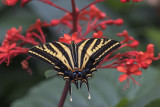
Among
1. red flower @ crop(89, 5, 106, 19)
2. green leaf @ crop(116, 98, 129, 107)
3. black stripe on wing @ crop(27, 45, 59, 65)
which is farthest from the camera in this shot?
red flower @ crop(89, 5, 106, 19)

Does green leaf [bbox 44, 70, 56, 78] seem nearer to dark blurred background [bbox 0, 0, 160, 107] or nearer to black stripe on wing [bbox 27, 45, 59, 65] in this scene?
black stripe on wing [bbox 27, 45, 59, 65]

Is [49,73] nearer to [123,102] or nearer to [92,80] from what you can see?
[123,102]

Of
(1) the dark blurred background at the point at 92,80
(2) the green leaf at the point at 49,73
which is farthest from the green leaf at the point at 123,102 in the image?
(2) the green leaf at the point at 49,73

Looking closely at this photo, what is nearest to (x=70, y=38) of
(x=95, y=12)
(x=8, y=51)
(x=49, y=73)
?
(x=49, y=73)

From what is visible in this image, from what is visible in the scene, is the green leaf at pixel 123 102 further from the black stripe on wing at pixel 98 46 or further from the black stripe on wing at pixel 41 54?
the black stripe on wing at pixel 41 54

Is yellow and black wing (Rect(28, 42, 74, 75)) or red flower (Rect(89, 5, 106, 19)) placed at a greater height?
red flower (Rect(89, 5, 106, 19))

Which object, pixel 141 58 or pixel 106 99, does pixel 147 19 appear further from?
pixel 141 58

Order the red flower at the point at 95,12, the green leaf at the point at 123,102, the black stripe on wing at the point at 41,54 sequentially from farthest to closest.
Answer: the red flower at the point at 95,12
the green leaf at the point at 123,102
the black stripe on wing at the point at 41,54

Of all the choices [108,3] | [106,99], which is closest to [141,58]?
[106,99]

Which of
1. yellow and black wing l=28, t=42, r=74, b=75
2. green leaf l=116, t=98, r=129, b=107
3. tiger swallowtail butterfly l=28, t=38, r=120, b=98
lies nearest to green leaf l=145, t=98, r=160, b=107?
green leaf l=116, t=98, r=129, b=107
